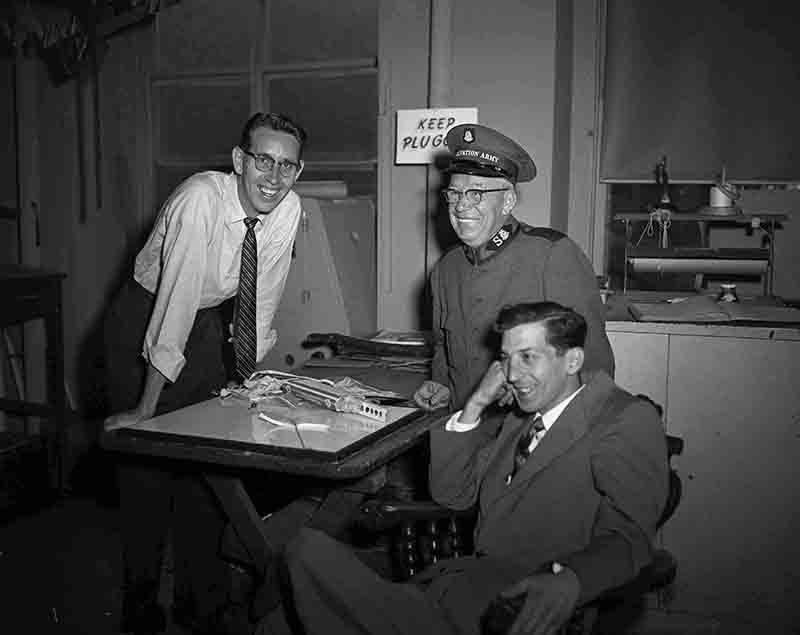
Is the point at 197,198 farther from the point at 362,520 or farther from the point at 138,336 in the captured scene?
the point at 362,520

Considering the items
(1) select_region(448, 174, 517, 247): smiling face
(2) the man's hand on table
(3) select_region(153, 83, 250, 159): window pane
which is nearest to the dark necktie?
(2) the man's hand on table

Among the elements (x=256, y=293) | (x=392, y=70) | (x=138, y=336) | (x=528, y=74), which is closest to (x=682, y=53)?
(x=528, y=74)

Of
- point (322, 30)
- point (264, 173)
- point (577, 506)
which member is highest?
point (322, 30)

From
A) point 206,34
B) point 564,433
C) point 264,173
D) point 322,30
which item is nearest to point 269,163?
point 264,173

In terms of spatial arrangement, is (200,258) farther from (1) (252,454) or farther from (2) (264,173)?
(1) (252,454)

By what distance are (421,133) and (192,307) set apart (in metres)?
1.53

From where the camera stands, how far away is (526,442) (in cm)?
213

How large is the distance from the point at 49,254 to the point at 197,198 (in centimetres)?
269

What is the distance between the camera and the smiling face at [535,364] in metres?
2.03

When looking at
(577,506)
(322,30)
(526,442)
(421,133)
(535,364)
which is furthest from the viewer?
(322,30)

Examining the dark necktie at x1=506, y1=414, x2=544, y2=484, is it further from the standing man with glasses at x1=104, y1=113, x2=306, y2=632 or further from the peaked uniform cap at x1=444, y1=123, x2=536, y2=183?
the standing man with glasses at x1=104, y1=113, x2=306, y2=632

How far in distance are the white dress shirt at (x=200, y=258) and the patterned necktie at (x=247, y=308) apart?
41 millimetres

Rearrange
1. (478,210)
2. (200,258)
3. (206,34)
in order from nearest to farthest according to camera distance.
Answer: (478,210)
(200,258)
(206,34)

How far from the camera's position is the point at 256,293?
9.80 feet
